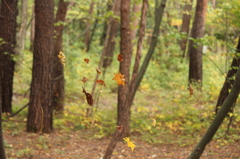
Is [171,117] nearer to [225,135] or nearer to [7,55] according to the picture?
[225,135]

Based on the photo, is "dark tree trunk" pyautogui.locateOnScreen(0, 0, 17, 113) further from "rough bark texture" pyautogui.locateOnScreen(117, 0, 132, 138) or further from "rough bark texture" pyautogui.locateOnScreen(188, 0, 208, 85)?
"rough bark texture" pyautogui.locateOnScreen(188, 0, 208, 85)

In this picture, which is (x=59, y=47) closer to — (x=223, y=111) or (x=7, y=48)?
(x=7, y=48)

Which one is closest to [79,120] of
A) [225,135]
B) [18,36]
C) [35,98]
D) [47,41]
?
[35,98]

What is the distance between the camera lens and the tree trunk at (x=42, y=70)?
275 inches

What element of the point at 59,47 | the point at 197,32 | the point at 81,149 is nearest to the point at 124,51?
the point at 81,149

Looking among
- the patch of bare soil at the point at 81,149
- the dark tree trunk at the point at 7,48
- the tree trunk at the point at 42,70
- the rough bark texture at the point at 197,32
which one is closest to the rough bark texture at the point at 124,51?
the patch of bare soil at the point at 81,149

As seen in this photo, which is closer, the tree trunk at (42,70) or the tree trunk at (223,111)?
the tree trunk at (223,111)

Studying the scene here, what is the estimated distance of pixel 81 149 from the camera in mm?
7172

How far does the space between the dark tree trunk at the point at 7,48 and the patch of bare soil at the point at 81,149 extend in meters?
1.58

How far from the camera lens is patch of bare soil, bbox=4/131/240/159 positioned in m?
6.18

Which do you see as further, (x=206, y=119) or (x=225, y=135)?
(x=206, y=119)

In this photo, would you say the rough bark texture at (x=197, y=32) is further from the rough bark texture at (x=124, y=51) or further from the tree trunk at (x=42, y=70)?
the tree trunk at (x=42, y=70)

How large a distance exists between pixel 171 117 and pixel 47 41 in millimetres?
4652

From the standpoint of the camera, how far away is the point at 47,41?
7098 millimetres
